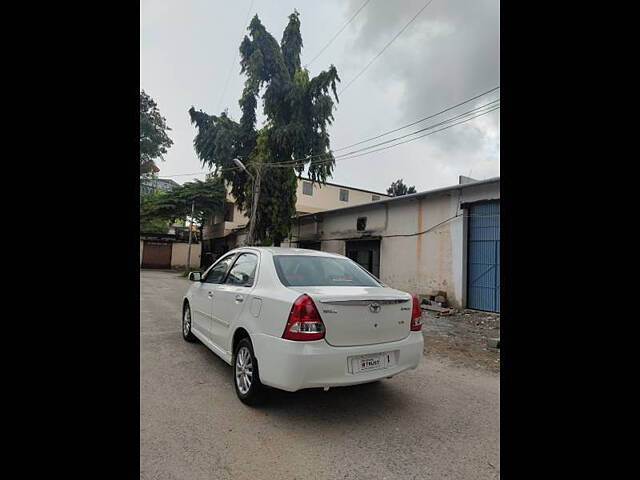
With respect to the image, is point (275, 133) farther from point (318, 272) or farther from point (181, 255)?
point (181, 255)

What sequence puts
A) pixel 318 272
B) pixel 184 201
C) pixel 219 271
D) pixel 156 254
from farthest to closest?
pixel 156 254 → pixel 184 201 → pixel 219 271 → pixel 318 272

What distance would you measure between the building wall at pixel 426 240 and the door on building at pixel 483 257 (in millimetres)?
196

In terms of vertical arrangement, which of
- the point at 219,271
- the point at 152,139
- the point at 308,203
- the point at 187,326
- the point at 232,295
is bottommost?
the point at 187,326

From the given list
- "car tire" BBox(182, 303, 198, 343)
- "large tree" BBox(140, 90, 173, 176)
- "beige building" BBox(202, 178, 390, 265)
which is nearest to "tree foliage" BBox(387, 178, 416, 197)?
"beige building" BBox(202, 178, 390, 265)

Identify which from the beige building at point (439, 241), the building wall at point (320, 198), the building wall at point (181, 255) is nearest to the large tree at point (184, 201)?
the building wall at point (181, 255)

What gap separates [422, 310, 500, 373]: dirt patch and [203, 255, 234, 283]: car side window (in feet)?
10.4

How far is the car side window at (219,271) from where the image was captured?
4221 mm

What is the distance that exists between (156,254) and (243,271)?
26.6 metres

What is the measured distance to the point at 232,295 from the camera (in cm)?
354

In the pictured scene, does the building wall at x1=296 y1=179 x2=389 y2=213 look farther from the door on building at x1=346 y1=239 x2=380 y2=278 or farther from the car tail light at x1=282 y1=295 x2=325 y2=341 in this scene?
the car tail light at x1=282 y1=295 x2=325 y2=341

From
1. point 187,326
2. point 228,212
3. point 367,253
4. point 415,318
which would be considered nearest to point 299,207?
point 228,212
